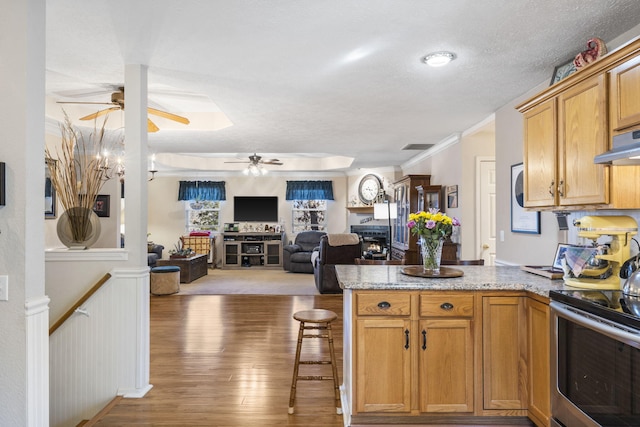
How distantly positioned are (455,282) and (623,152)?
110cm

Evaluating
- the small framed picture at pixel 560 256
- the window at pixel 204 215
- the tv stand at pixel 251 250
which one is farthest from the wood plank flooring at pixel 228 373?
the window at pixel 204 215

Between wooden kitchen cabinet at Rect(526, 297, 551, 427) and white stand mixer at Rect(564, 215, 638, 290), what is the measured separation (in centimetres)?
28

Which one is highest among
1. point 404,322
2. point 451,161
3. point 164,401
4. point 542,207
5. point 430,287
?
point 451,161

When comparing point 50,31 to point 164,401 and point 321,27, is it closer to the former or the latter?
point 321,27

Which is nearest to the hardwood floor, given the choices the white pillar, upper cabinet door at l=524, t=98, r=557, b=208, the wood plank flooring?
the wood plank flooring

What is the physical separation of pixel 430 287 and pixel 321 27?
1.67m

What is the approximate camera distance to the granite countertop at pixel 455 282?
2402 millimetres

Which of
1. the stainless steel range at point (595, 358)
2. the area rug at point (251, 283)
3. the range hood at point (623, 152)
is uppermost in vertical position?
the range hood at point (623, 152)

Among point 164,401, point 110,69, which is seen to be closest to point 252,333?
point 164,401

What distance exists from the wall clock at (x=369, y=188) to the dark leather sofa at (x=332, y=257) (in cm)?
289

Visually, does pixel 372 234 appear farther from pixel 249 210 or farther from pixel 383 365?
pixel 383 365

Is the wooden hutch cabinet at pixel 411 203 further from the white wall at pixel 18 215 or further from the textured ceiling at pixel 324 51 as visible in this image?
the white wall at pixel 18 215

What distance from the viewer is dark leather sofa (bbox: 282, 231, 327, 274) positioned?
9125 millimetres

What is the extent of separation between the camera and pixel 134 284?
3047 millimetres
